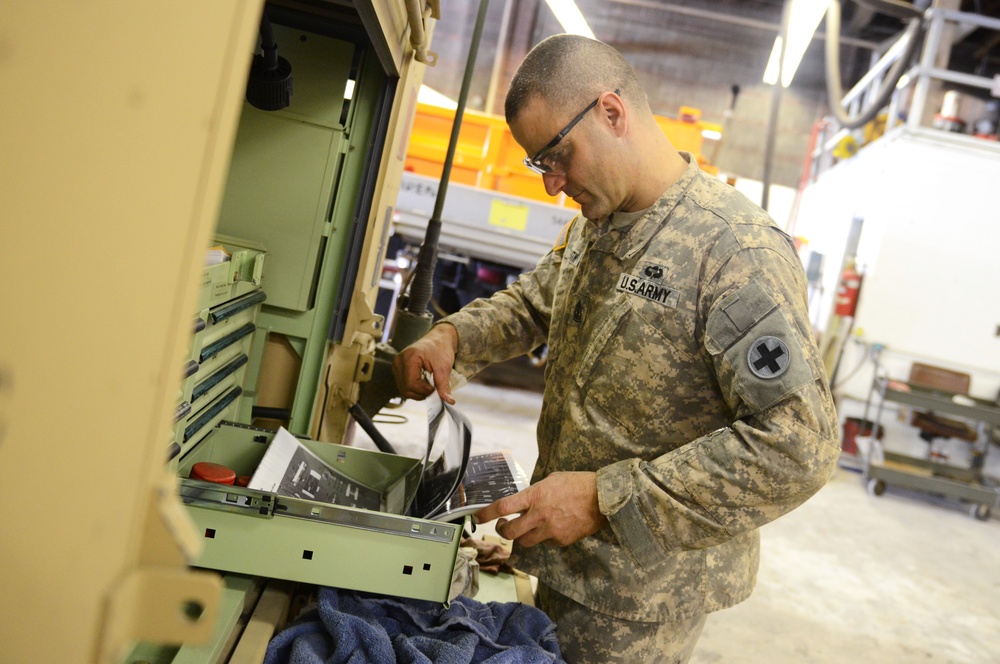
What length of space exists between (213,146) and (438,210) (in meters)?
1.81

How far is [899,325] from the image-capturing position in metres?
5.64

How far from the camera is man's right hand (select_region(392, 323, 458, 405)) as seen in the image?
5.19 feet

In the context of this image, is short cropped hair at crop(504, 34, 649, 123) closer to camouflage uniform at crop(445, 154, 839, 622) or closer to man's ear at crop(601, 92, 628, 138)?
man's ear at crop(601, 92, 628, 138)

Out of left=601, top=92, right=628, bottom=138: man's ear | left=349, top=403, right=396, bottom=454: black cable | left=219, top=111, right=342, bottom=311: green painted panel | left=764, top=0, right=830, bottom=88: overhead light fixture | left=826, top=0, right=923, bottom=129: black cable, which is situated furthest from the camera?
left=826, top=0, right=923, bottom=129: black cable

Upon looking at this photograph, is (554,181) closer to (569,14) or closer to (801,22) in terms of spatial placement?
(569,14)

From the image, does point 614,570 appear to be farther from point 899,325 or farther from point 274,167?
point 899,325

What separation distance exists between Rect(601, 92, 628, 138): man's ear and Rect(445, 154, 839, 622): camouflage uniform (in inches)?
5.5

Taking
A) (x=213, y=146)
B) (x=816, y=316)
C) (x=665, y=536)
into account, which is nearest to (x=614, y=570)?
(x=665, y=536)

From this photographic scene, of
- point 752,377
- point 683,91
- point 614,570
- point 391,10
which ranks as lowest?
point 614,570

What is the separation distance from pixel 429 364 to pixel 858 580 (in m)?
2.91

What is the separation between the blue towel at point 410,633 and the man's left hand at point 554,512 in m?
0.14

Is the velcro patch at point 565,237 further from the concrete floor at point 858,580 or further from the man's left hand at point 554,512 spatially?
the concrete floor at point 858,580

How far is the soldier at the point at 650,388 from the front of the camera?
44.8 inches

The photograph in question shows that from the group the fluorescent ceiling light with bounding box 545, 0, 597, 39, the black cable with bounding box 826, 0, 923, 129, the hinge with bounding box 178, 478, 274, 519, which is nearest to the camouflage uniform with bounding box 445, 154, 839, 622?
the hinge with bounding box 178, 478, 274, 519
